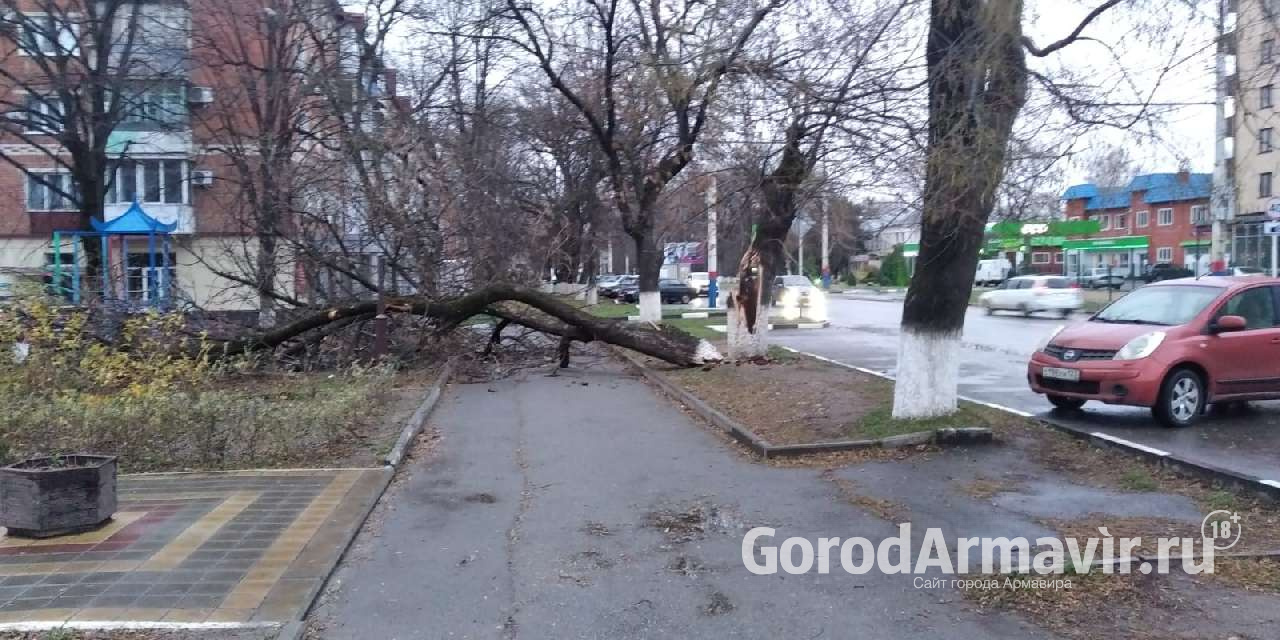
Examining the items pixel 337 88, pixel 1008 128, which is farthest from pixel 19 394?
pixel 337 88

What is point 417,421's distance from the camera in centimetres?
1159

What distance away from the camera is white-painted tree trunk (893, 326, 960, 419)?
1005cm

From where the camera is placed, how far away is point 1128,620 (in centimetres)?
509

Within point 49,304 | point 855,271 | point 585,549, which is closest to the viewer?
point 585,549

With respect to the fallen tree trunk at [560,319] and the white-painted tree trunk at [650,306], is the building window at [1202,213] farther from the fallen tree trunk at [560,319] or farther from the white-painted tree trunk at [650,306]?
the white-painted tree trunk at [650,306]

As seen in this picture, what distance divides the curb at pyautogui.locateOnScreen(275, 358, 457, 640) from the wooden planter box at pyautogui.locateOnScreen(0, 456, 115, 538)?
1725mm

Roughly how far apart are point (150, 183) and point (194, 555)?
108ft

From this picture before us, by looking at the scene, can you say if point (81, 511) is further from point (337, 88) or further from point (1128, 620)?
point (337, 88)

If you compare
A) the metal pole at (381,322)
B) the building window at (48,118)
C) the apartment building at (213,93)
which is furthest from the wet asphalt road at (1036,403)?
the building window at (48,118)

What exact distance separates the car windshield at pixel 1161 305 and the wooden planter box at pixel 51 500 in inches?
405

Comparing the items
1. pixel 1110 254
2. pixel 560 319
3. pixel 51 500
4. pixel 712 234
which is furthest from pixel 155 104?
pixel 1110 254

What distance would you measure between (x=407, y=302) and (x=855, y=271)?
238ft

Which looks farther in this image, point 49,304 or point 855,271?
point 855,271

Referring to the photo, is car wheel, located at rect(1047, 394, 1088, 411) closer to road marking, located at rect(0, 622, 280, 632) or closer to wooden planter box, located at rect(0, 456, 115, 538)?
road marking, located at rect(0, 622, 280, 632)
